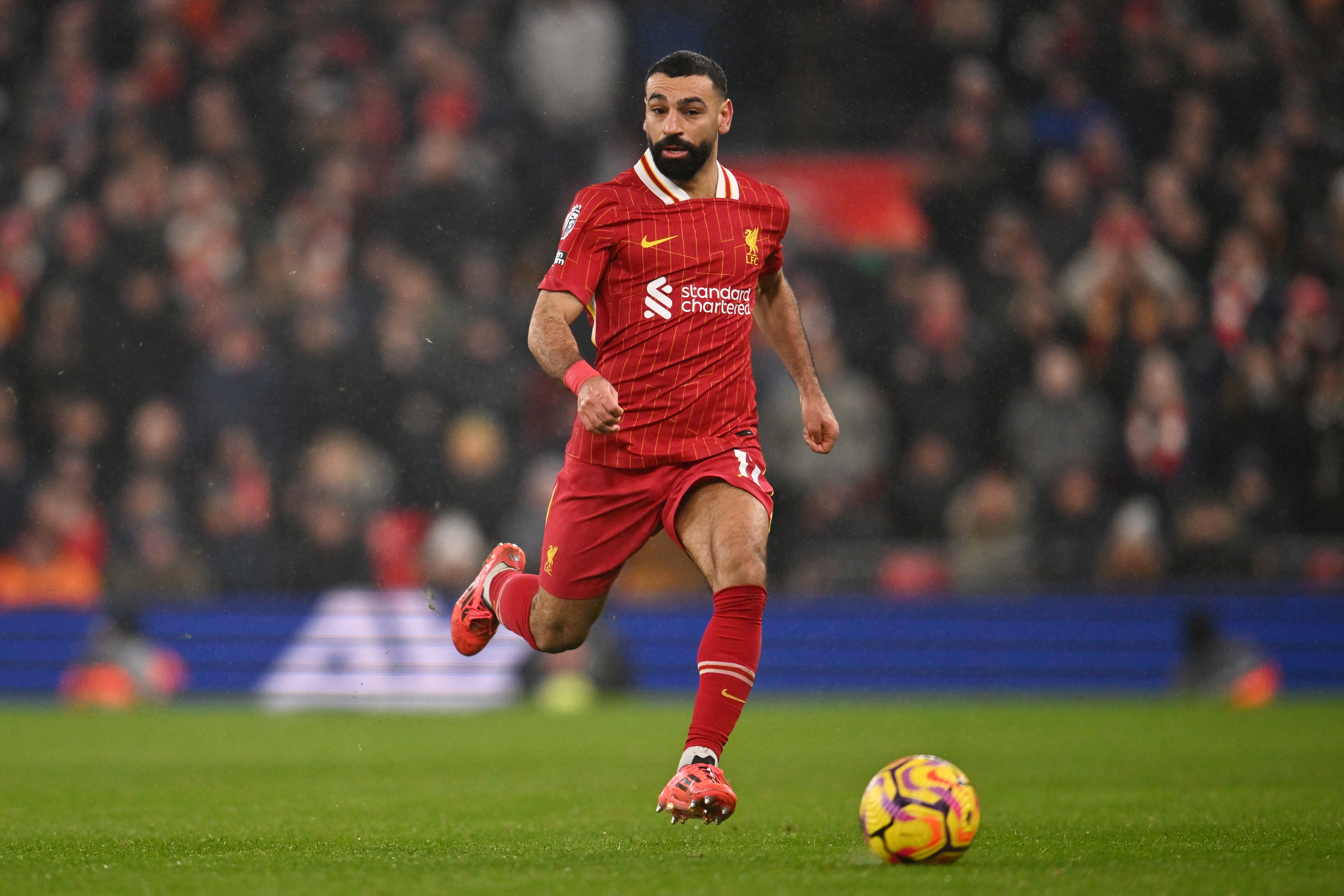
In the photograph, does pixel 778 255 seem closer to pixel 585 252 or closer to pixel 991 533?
pixel 585 252

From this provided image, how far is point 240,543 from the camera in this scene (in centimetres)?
1191

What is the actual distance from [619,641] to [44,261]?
5385 mm

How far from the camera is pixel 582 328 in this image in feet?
40.6

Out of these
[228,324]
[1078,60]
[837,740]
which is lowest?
[837,740]

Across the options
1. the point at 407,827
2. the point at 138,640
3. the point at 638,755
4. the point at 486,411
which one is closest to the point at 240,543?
the point at 138,640

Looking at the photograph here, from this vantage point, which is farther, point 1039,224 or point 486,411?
point 1039,224

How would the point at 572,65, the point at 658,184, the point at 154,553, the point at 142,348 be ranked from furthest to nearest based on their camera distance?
the point at 572,65
the point at 142,348
the point at 154,553
the point at 658,184

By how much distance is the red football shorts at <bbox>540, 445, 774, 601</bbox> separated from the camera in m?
5.14

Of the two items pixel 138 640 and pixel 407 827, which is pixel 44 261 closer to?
pixel 138 640

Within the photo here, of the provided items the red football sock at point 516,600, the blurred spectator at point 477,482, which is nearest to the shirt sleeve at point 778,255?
A: the red football sock at point 516,600

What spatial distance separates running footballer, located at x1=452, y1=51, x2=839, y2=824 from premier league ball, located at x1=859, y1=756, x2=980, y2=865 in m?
0.76

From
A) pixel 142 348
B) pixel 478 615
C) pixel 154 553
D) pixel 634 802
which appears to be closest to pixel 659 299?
pixel 478 615

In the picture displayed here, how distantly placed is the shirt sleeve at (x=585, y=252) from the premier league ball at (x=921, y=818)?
1.77m

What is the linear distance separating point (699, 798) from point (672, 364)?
1.40 metres
